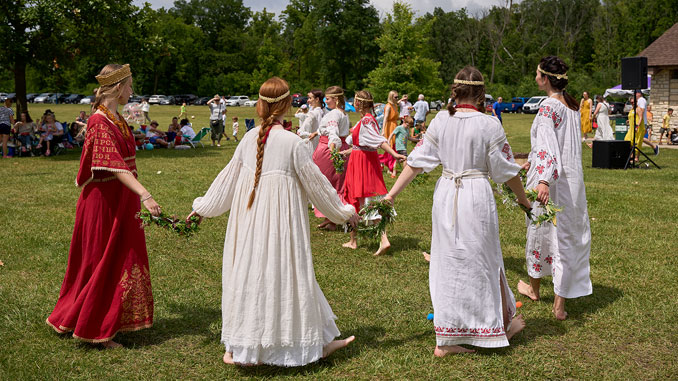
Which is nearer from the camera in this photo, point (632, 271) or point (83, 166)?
point (83, 166)

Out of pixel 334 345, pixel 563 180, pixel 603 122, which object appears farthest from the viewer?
pixel 603 122

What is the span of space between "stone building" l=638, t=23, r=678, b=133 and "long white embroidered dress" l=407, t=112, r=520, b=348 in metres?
25.6

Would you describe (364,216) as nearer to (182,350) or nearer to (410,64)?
(182,350)

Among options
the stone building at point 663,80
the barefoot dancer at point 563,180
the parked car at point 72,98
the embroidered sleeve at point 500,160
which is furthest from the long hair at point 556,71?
the parked car at point 72,98

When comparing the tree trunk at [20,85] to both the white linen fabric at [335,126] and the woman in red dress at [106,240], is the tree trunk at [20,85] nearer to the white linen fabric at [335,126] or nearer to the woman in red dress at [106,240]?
the white linen fabric at [335,126]

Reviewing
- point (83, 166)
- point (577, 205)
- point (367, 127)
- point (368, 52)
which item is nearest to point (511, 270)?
point (577, 205)

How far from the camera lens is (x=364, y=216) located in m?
4.95

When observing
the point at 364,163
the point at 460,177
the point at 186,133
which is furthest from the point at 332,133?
the point at 186,133

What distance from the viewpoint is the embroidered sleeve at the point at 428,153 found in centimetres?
469

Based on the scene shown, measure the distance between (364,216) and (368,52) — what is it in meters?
69.0

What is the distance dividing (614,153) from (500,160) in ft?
42.4

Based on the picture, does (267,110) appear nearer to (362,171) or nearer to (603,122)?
(362,171)

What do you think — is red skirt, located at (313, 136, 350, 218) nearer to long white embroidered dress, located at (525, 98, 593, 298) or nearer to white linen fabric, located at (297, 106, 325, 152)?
white linen fabric, located at (297, 106, 325, 152)

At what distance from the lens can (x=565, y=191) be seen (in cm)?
540
